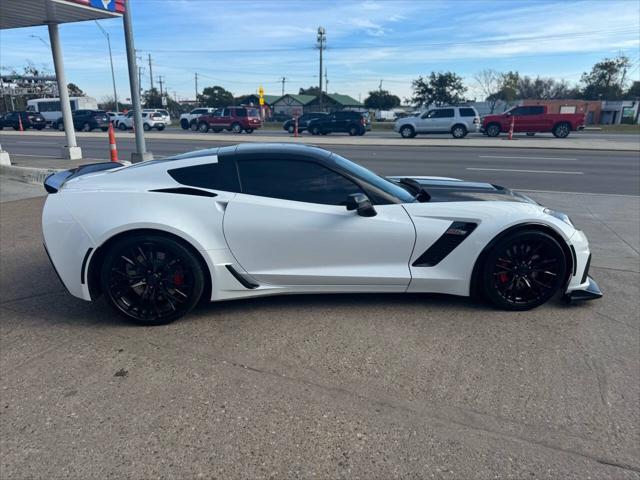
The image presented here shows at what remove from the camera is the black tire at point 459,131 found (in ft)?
85.7

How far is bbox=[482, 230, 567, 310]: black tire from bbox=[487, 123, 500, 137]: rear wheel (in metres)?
25.4

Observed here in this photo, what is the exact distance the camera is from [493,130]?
1058 inches

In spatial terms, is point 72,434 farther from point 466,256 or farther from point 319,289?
point 466,256

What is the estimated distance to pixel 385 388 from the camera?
2.74 m

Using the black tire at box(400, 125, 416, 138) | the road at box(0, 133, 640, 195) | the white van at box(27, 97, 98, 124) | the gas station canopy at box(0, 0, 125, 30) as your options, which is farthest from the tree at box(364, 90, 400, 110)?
the gas station canopy at box(0, 0, 125, 30)

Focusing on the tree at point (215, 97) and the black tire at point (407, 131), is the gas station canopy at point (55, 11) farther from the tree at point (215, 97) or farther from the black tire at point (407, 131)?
the tree at point (215, 97)

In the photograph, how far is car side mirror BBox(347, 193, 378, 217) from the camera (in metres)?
3.40

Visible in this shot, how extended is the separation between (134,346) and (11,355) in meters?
0.78

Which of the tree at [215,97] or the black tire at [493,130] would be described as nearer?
the black tire at [493,130]

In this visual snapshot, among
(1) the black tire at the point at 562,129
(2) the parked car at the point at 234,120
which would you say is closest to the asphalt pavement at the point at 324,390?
(1) the black tire at the point at 562,129

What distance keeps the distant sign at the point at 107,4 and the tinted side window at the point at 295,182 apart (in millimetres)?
10086

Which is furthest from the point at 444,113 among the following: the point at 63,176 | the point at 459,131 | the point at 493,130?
the point at 63,176

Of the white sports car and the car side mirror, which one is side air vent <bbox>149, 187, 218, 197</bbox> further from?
the car side mirror

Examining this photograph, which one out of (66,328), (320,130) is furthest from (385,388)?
(320,130)
